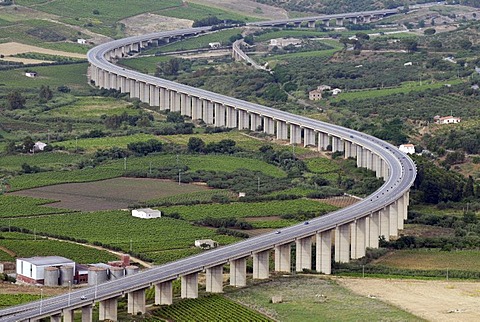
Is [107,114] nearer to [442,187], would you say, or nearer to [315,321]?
[442,187]

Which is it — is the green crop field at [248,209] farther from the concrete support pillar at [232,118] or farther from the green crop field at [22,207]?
the concrete support pillar at [232,118]

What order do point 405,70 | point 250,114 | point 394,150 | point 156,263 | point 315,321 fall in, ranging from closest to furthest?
point 315,321 → point 156,263 → point 394,150 → point 250,114 → point 405,70

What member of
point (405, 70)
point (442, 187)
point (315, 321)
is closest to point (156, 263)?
point (315, 321)

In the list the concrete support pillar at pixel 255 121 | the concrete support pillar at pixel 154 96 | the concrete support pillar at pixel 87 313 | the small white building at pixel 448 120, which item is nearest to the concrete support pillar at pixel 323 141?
the concrete support pillar at pixel 255 121

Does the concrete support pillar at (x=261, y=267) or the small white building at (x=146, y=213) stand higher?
the concrete support pillar at (x=261, y=267)

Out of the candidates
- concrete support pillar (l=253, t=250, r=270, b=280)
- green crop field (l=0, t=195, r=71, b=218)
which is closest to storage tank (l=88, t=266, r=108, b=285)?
concrete support pillar (l=253, t=250, r=270, b=280)

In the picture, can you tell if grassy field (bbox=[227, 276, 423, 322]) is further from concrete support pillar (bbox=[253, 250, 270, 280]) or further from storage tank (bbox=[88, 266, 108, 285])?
storage tank (bbox=[88, 266, 108, 285])

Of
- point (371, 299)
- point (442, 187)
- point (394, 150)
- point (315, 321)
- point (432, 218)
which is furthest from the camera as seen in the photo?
point (394, 150)

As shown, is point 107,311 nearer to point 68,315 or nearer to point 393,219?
point 68,315
